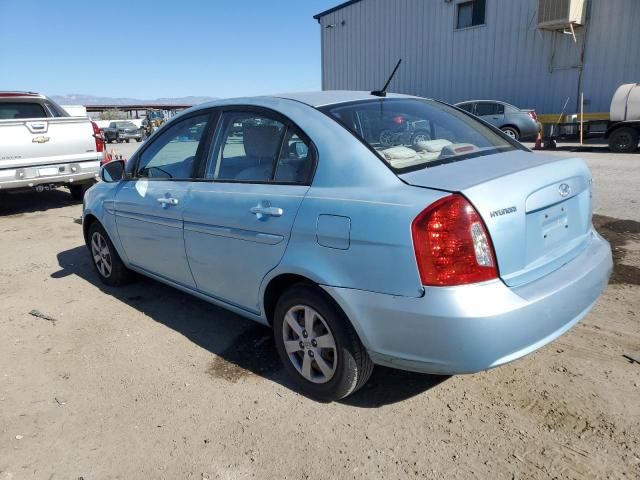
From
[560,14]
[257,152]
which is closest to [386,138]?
[257,152]

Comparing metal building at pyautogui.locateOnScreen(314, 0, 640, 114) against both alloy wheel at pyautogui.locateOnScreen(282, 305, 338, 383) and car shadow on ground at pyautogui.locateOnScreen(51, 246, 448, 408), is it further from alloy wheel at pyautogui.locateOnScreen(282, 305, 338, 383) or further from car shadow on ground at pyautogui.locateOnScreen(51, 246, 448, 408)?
alloy wheel at pyautogui.locateOnScreen(282, 305, 338, 383)

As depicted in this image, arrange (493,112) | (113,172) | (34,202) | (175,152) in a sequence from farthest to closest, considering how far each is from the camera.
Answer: (493,112) < (34,202) < (113,172) < (175,152)

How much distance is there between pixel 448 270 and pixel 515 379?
1.15 m

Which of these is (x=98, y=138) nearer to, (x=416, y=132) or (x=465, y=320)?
(x=416, y=132)

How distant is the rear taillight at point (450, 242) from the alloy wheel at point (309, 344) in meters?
0.71

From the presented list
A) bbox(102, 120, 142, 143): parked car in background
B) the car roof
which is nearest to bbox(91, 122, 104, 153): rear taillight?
the car roof

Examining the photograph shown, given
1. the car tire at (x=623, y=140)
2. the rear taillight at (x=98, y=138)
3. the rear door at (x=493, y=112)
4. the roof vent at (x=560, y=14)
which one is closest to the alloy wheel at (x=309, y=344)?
the rear taillight at (x=98, y=138)

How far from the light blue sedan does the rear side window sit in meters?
6.79

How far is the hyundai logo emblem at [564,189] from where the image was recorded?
2489 mm

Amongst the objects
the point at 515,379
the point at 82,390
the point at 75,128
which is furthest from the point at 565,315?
the point at 75,128

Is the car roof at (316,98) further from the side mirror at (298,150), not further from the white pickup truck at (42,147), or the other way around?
the white pickup truck at (42,147)

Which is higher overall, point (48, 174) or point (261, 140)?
point (261, 140)

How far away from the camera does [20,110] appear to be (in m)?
8.84

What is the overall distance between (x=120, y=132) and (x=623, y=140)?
102 feet
